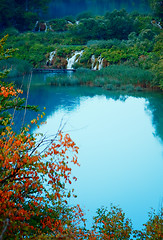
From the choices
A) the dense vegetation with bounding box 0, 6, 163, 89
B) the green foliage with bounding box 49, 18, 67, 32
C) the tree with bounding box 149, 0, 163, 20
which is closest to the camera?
the dense vegetation with bounding box 0, 6, 163, 89

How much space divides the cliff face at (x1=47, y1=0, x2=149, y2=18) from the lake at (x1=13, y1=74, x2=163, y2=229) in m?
30.1


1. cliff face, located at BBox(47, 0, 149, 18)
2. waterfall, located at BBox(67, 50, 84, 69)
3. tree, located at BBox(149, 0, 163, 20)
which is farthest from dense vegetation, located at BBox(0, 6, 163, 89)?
cliff face, located at BBox(47, 0, 149, 18)

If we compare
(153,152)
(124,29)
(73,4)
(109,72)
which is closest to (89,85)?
(109,72)

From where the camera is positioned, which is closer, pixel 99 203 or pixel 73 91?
pixel 99 203

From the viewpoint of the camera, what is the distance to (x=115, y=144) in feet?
33.8

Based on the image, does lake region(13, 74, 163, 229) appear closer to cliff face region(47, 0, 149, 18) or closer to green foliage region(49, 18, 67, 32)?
green foliage region(49, 18, 67, 32)

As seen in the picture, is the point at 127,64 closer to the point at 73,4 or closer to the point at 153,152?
the point at 153,152

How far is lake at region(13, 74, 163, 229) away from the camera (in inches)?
276

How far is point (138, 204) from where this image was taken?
6.79 m

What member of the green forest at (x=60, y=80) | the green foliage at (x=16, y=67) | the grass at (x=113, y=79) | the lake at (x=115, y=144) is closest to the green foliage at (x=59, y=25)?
the green forest at (x=60, y=80)

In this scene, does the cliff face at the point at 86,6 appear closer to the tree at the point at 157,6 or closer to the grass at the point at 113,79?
the tree at the point at 157,6

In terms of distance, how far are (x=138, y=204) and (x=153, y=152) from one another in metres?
3.17

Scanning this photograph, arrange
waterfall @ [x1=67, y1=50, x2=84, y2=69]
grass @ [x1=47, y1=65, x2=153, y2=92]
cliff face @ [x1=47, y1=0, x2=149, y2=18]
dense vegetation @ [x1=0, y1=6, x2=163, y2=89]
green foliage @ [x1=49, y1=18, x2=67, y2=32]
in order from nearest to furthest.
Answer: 1. grass @ [x1=47, y1=65, x2=153, y2=92]
2. dense vegetation @ [x1=0, y1=6, x2=163, y2=89]
3. waterfall @ [x1=67, y1=50, x2=84, y2=69]
4. green foliage @ [x1=49, y1=18, x2=67, y2=32]
5. cliff face @ [x1=47, y1=0, x2=149, y2=18]

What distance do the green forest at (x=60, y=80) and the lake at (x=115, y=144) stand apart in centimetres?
40
